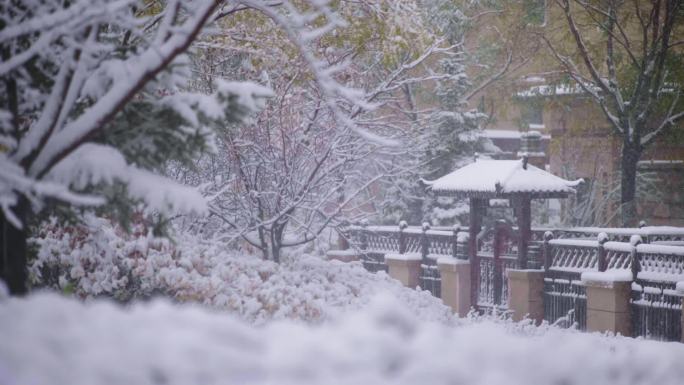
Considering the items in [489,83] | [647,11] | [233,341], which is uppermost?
[647,11]

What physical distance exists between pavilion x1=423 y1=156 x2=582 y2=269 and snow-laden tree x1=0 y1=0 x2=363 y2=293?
10.5 m

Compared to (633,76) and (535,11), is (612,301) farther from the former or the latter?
(535,11)

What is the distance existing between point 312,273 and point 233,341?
7.00 m

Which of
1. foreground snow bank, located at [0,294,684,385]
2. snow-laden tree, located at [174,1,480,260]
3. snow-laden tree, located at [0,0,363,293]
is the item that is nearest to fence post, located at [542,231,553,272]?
snow-laden tree, located at [174,1,480,260]

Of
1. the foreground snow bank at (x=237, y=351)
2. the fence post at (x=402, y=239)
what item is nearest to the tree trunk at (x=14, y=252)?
the foreground snow bank at (x=237, y=351)

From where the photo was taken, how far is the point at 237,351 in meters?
2.34

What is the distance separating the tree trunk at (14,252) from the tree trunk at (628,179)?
17162 mm

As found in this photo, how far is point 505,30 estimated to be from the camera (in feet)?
74.9

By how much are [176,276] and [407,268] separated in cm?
1058

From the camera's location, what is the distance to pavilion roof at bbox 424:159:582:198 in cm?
1405

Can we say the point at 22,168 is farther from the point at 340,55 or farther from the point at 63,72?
the point at 340,55

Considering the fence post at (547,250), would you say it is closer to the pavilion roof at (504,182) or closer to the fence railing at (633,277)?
the fence railing at (633,277)

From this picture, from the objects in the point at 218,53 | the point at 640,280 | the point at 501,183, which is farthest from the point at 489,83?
the point at 218,53

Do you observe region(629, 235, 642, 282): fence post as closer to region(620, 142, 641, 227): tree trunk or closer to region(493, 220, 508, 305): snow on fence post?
region(493, 220, 508, 305): snow on fence post
